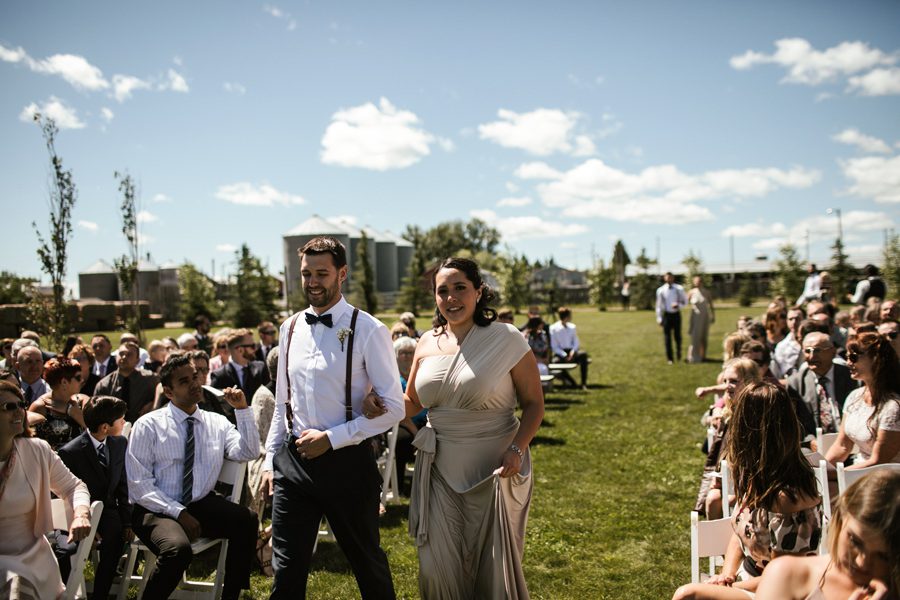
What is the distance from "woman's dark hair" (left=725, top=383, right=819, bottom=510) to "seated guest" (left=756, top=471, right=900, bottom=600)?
0.81 m

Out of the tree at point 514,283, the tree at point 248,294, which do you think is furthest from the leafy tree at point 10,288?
the tree at point 514,283

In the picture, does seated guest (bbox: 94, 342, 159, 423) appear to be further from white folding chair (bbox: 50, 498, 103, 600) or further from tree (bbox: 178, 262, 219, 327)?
tree (bbox: 178, 262, 219, 327)

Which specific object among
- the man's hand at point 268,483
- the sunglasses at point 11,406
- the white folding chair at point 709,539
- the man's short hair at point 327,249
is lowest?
the white folding chair at point 709,539

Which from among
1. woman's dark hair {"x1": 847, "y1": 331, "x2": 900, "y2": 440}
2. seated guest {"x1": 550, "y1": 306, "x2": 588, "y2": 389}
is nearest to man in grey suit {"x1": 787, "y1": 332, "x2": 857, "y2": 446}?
woman's dark hair {"x1": 847, "y1": 331, "x2": 900, "y2": 440}

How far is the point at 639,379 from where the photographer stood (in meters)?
15.6

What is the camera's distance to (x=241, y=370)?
8398mm

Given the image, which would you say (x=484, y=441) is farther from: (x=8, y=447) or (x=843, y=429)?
(x=843, y=429)

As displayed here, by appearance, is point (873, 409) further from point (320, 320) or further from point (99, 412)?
point (99, 412)

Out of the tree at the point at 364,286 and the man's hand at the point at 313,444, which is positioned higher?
the tree at the point at 364,286

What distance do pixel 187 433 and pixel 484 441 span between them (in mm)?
2322

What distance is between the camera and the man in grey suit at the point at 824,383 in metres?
6.16

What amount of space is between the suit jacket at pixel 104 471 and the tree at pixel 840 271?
164 ft

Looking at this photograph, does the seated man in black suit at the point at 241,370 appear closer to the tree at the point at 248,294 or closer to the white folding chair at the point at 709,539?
the white folding chair at the point at 709,539

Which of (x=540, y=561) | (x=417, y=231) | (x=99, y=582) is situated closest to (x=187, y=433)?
(x=99, y=582)
